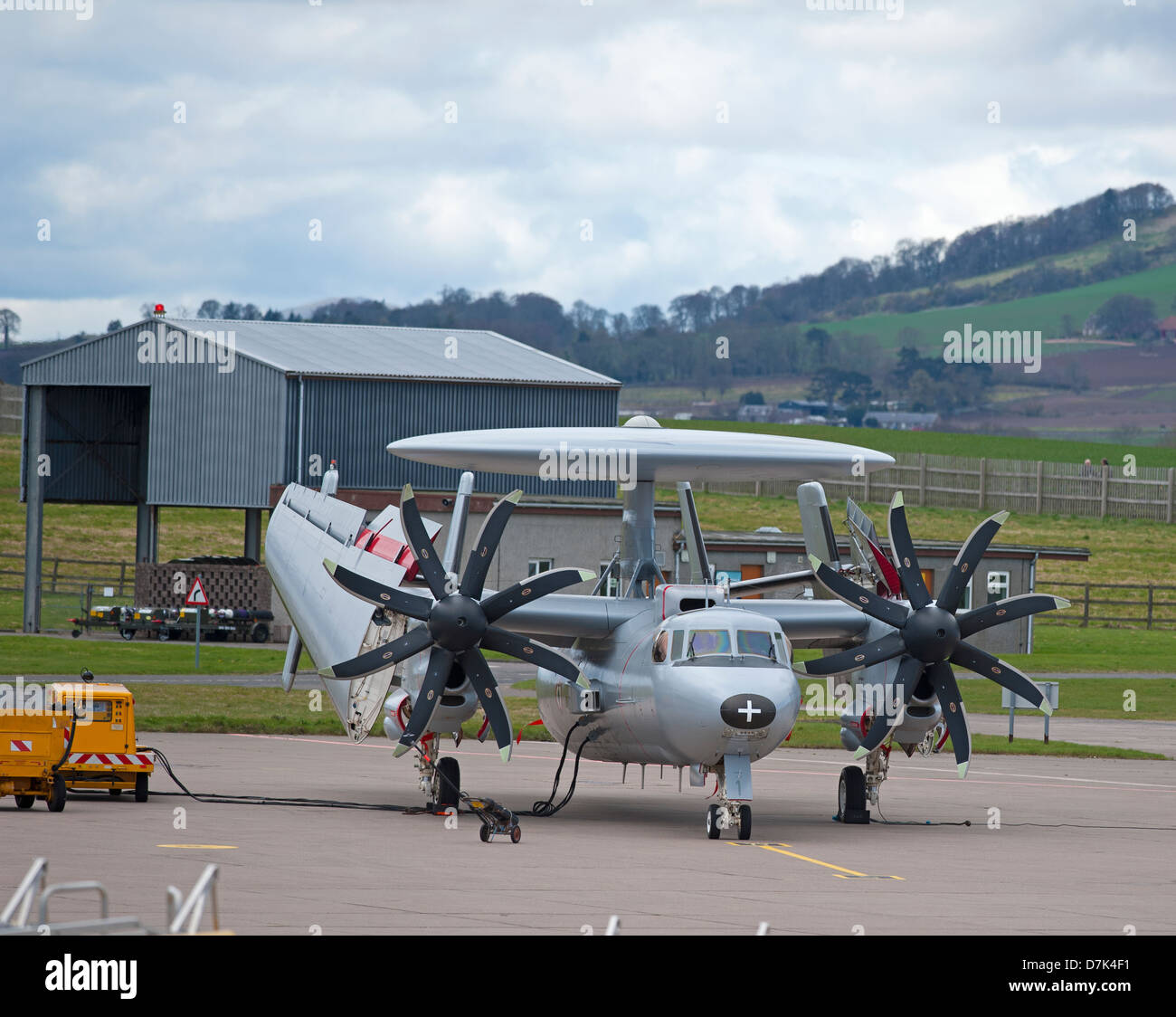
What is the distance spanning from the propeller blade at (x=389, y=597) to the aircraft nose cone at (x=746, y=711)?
499 cm

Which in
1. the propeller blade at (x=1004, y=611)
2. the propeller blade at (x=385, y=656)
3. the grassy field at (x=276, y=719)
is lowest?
the grassy field at (x=276, y=719)

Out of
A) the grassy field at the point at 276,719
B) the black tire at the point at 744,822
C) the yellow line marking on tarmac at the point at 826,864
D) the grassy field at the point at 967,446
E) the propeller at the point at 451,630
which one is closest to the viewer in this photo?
the yellow line marking on tarmac at the point at 826,864

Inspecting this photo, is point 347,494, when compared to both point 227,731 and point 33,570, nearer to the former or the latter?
point 33,570

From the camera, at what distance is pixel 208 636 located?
5738 centimetres

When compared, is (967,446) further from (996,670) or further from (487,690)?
(487,690)

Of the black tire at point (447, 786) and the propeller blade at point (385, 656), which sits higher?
the propeller blade at point (385, 656)

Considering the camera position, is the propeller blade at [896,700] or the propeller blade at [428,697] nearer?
the propeller blade at [428,697]

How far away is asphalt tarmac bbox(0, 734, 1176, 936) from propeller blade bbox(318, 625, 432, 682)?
2.16 metres

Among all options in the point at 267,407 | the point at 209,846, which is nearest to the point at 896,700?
the point at 209,846

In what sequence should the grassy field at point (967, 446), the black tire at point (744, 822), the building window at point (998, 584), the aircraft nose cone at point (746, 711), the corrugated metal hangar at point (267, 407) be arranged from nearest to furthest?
1. the aircraft nose cone at point (746, 711)
2. the black tire at point (744, 822)
3. the corrugated metal hangar at point (267, 407)
4. the building window at point (998, 584)
5. the grassy field at point (967, 446)

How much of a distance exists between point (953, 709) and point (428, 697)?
7.78m

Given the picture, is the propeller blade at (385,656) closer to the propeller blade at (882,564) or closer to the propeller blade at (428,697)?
the propeller blade at (428,697)

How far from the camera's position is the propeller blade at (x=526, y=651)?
23109mm

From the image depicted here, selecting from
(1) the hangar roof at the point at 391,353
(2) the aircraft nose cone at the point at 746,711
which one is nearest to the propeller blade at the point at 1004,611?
(2) the aircraft nose cone at the point at 746,711
